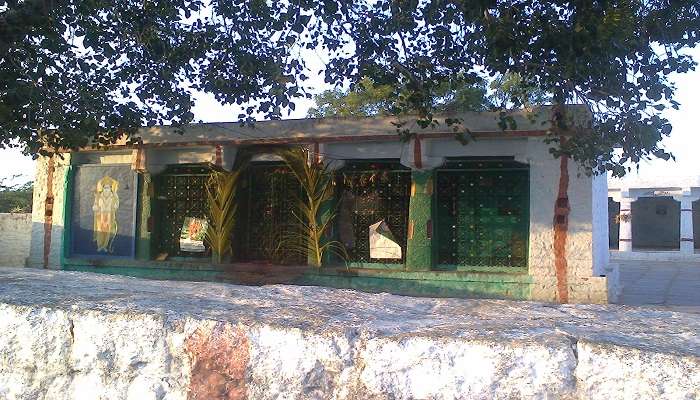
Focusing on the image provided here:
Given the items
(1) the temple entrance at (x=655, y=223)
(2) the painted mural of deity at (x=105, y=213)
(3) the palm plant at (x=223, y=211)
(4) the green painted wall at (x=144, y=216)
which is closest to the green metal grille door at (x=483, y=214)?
(3) the palm plant at (x=223, y=211)

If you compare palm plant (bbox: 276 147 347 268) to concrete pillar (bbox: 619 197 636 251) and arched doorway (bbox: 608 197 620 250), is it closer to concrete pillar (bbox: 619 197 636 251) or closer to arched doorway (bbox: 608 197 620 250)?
concrete pillar (bbox: 619 197 636 251)

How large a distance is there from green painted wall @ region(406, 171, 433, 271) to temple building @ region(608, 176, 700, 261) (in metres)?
11.9

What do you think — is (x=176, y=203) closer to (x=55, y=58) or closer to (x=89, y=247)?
(x=89, y=247)

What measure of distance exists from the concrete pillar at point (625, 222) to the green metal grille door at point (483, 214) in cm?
1145

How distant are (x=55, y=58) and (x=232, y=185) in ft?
9.85

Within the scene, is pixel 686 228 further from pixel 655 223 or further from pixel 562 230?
pixel 562 230

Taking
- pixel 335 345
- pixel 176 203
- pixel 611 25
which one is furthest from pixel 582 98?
pixel 176 203

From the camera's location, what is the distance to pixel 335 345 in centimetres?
173

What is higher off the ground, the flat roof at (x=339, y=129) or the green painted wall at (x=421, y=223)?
the flat roof at (x=339, y=129)

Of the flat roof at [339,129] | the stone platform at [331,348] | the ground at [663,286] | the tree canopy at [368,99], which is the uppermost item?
the tree canopy at [368,99]

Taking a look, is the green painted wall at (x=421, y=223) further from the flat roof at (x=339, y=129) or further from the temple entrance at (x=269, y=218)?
the temple entrance at (x=269, y=218)

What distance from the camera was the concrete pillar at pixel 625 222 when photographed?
18.4 meters

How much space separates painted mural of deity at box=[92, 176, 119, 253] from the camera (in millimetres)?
10180

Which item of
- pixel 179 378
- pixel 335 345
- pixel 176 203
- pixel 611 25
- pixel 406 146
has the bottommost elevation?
pixel 179 378
